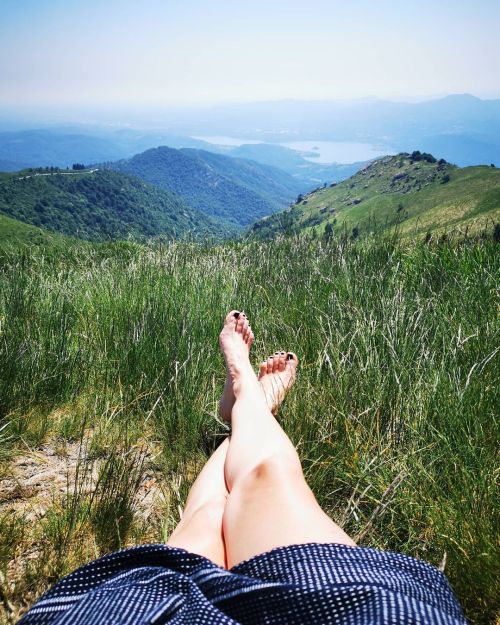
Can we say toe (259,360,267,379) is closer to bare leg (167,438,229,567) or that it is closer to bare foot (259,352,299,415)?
bare foot (259,352,299,415)

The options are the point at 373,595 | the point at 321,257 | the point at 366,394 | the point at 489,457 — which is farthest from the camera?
the point at 321,257

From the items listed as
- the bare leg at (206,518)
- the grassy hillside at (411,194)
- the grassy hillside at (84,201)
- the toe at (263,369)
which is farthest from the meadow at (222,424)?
the grassy hillside at (84,201)

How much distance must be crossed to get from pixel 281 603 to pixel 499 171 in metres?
107

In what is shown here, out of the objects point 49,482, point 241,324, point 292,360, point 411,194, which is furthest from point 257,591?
point 411,194

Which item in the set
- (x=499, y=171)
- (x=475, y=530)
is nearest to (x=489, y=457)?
(x=475, y=530)

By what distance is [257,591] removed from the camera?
33.1 inches

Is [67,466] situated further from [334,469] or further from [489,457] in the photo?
[489,457]

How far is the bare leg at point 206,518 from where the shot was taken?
1.20 meters

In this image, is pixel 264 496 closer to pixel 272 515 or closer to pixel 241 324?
pixel 272 515

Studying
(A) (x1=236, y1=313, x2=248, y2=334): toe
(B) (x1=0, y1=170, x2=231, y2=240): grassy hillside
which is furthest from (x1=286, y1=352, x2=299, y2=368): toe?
(B) (x1=0, y1=170, x2=231, y2=240): grassy hillside

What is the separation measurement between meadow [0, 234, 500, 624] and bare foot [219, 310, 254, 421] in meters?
0.09

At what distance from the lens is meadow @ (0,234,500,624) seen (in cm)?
139

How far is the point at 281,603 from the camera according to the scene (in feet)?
2.71

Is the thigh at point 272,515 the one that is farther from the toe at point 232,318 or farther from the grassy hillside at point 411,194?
the grassy hillside at point 411,194
